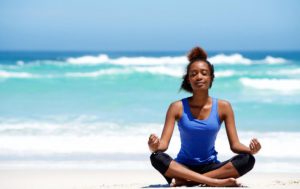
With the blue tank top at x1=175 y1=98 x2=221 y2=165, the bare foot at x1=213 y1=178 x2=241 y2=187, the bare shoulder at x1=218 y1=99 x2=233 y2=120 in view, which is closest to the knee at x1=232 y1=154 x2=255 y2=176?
the bare foot at x1=213 y1=178 x2=241 y2=187

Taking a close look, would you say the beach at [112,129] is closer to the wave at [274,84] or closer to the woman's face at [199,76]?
the wave at [274,84]

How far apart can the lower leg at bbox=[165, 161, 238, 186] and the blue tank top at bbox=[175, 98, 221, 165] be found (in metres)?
0.14

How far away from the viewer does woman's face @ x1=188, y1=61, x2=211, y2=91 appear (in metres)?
5.82

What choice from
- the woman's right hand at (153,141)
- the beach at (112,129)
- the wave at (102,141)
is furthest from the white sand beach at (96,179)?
the wave at (102,141)

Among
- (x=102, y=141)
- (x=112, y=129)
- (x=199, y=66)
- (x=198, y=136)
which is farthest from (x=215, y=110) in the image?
(x=112, y=129)

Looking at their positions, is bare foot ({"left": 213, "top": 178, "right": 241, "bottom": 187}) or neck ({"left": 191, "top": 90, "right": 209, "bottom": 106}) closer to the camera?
bare foot ({"left": 213, "top": 178, "right": 241, "bottom": 187})

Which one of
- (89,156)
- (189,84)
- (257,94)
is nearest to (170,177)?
(189,84)

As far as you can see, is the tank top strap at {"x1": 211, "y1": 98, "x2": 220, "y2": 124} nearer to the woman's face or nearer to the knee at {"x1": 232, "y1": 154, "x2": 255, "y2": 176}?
the woman's face

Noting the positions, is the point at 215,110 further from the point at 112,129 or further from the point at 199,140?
the point at 112,129

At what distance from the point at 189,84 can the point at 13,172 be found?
8.61 feet

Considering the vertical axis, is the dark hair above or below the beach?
above

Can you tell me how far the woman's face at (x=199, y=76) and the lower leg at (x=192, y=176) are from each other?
2.12 ft

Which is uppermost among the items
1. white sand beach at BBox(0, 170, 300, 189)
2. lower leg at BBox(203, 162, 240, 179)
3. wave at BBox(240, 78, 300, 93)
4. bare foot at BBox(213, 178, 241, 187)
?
lower leg at BBox(203, 162, 240, 179)

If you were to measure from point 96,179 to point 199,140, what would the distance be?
5.79 ft
